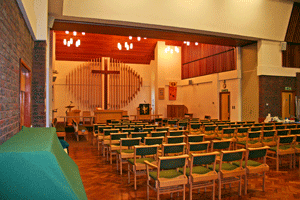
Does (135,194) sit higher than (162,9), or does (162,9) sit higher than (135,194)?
(162,9)

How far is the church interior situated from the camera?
2258mm

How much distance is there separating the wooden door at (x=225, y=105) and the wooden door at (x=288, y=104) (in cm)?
268

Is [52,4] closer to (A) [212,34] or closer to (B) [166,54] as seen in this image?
(A) [212,34]

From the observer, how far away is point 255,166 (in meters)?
3.67

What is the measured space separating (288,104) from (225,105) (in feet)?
10.1

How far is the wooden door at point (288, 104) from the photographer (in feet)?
37.4

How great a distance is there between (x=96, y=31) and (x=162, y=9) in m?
2.98

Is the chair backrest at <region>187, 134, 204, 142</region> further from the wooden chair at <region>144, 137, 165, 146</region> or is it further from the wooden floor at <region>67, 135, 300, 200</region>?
the wooden floor at <region>67, 135, 300, 200</region>

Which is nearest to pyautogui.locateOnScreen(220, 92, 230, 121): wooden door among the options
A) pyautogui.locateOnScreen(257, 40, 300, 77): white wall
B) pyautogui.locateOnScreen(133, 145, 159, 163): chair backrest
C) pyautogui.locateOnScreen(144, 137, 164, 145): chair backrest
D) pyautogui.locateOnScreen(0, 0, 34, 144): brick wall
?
pyautogui.locateOnScreen(257, 40, 300, 77): white wall

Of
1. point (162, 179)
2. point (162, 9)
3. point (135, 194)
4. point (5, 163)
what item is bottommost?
point (135, 194)

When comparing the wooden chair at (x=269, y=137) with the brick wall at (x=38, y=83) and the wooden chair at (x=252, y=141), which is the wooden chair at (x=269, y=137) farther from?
the brick wall at (x=38, y=83)

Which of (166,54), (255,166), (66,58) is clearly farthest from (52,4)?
(166,54)

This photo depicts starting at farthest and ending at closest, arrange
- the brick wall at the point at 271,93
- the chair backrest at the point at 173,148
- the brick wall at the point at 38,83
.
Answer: the brick wall at the point at 271,93
the brick wall at the point at 38,83
the chair backrest at the point at 173,148

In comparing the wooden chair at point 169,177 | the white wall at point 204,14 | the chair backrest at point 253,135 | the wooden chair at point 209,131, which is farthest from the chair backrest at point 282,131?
the white wall at point 204,14
